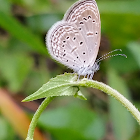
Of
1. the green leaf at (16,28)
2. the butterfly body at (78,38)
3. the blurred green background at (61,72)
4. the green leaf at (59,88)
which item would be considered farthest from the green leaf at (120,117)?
the green leaf at (59,88)

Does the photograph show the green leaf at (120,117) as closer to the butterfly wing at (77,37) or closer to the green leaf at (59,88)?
the butterfly wing at (77,37)

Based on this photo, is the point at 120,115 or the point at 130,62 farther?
the point at 130,62

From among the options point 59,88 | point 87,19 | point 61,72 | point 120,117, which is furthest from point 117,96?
point 61,72

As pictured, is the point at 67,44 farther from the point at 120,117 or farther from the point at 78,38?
the point at 120,117

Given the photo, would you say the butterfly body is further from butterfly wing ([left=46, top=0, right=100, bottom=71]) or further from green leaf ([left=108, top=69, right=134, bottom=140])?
green leaf ([left=108, top=69, right=134, bottom=140])

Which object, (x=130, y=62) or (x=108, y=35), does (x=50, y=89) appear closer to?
(x=130, y=62)

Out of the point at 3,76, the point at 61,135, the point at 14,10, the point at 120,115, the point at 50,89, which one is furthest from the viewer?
the point at 14,10

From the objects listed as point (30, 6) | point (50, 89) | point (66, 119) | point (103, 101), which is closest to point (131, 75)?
point (103, 101)
